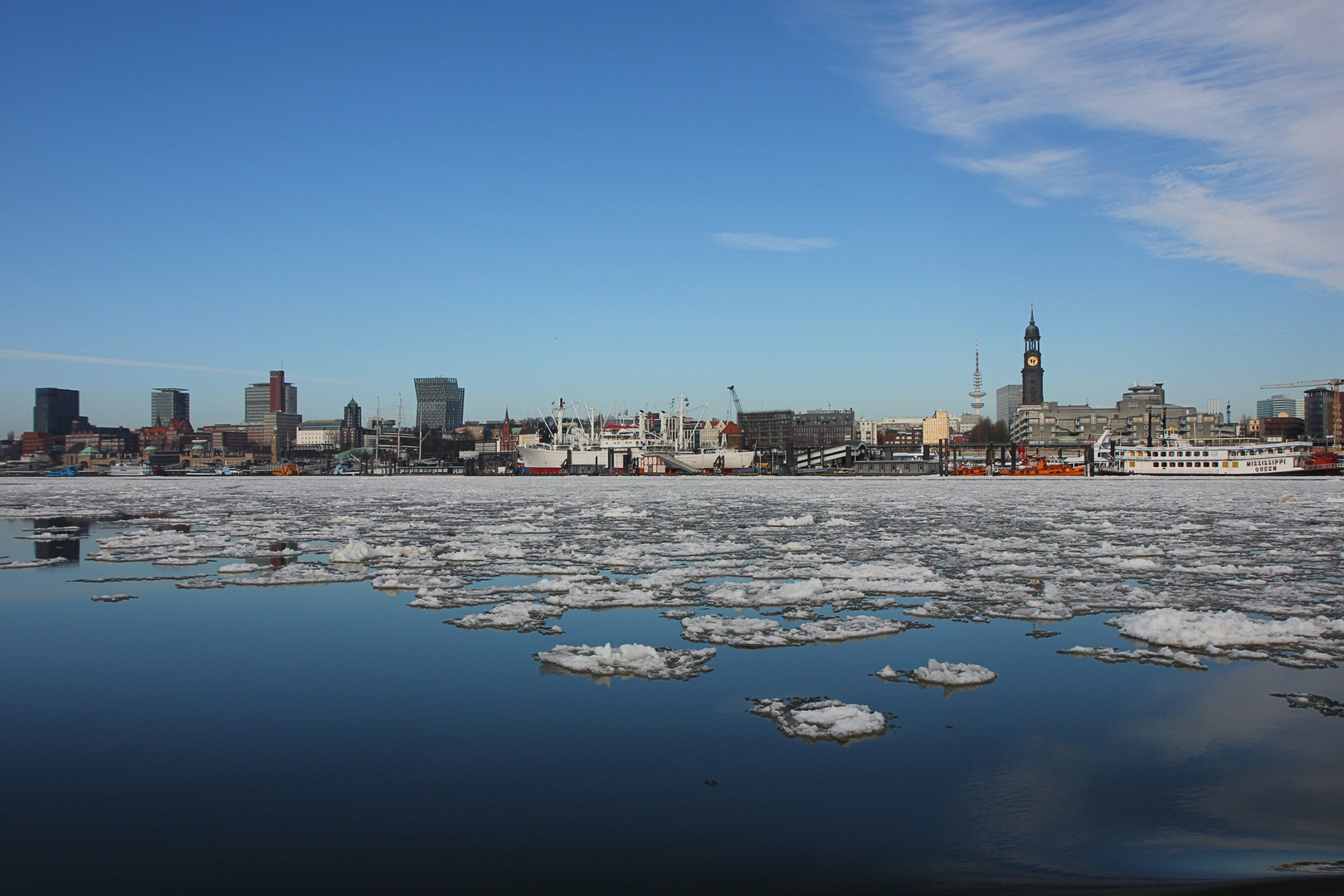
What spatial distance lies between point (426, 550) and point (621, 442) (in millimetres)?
117587

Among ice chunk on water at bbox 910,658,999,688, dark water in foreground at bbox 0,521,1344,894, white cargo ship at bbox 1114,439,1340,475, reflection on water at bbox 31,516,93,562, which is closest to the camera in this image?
dark water in foreground at bbox 0,521,1344,894

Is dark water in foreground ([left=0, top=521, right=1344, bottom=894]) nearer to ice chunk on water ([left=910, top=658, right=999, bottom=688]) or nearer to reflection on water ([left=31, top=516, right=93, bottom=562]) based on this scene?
ice chunk on water ([left=910, top=658, right=999, bottom=688])

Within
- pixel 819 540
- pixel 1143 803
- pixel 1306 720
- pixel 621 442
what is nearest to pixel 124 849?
pixel 1143 803

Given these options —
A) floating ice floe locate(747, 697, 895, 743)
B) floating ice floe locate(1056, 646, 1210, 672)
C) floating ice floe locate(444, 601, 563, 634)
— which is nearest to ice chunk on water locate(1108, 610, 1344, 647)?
floating ice floe locate(1056, 646, 1210, 672)

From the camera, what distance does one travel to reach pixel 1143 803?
455cm

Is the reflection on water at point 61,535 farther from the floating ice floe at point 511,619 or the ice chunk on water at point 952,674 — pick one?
the ice chunk on water at point 952,674

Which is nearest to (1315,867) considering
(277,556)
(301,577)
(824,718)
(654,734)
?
(824,718)

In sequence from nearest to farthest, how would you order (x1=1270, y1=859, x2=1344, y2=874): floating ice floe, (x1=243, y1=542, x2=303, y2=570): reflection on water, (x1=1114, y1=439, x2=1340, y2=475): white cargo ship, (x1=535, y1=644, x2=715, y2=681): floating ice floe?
(x1=1270, y1=859, x2=1344, y2=874): floating ice floe
(x1=535, y1=644, x2=715, y2=681): floating ice floe
(x1=243, y1=542, x2=303, y2=570): reflection on water
(x1=1114, y1=439, x2=1340, y2=475): white cargo ship

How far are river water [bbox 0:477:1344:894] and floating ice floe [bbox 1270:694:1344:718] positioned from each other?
5 centimetres

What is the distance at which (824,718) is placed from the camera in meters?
5.83

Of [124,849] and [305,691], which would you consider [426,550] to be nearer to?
[305,691]

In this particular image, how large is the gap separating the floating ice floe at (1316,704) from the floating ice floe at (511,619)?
6170 mm

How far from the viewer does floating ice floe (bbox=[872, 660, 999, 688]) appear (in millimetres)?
6891

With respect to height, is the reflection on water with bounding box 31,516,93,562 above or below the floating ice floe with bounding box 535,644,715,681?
below
